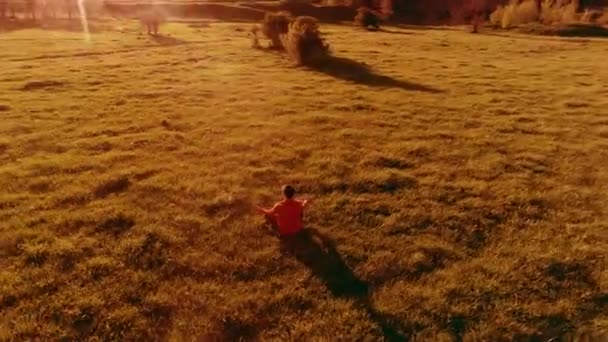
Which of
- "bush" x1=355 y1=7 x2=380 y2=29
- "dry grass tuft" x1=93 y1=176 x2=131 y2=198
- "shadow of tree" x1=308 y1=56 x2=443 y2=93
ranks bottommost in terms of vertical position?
"dry grass tuft" x1=93 y1=176 x2=131 y2=198

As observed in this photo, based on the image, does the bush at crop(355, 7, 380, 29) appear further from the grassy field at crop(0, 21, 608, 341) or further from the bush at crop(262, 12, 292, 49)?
the grassy field at crop(0, 21, 608, 341)

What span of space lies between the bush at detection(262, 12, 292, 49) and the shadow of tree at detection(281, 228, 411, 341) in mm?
20527

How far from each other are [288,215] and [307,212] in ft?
3.25

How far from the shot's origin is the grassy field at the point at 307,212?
647 centimetres

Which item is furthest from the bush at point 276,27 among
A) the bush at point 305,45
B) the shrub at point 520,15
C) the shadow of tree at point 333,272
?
the shrub at point 520,15

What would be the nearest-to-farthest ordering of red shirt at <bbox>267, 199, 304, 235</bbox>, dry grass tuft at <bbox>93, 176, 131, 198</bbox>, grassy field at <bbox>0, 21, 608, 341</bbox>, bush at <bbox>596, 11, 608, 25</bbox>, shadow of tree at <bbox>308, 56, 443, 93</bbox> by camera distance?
grassy field at <bbox>0, 21, 608, 341</bbox>
red shirt at <bbox>267, 199, 304, 235</bbox>
dry grass tuft at <bbox>93, 176, 131, 198</bbox>
shadow of tree at <bbox>308, 56, 443, 93</bbox>
bush at <bbox>596, 11, 608, 25</bbox>

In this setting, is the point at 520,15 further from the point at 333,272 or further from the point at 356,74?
the point at 333,272

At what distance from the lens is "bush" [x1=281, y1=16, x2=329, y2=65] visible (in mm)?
22531

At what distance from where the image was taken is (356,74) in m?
20.7

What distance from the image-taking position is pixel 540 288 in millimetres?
7094

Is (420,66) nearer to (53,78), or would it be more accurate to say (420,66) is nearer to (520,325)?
(53,78)

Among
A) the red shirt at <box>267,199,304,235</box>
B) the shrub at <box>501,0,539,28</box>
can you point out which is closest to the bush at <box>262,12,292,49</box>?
Answer: the red shirt at <box>267,199,304,235</box>

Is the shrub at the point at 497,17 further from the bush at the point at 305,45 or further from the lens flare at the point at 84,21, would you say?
the lens flare at the point at 84,21

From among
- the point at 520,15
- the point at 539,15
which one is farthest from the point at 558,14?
the point at 520,15
